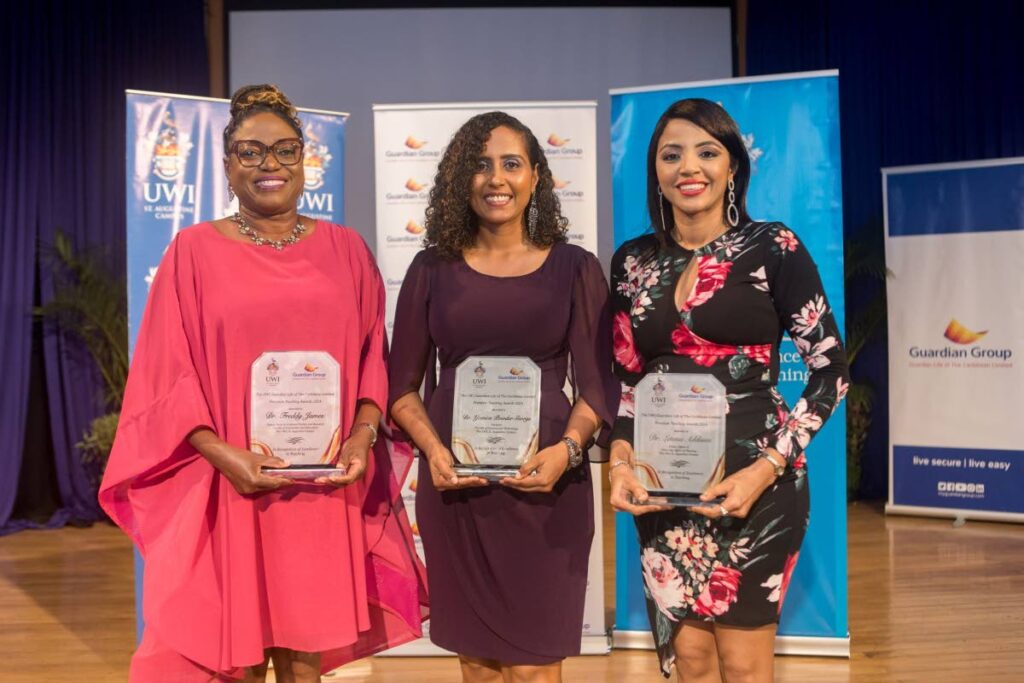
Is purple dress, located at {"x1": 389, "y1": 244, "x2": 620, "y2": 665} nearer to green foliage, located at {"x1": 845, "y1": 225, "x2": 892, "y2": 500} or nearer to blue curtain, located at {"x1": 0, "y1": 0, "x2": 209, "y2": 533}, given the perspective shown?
green foliage, located at {"x1": 845, "y1": 225, "x2": 892, "y2": 500}

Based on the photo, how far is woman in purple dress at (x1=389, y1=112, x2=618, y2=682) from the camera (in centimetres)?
236

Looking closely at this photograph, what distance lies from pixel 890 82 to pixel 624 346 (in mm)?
6431

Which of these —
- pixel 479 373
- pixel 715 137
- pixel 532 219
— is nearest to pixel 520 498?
pixel 479 373

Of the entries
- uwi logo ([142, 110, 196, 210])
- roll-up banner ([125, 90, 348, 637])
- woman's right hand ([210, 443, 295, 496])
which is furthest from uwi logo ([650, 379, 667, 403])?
uwi logo ([142, 110, 196, 210])

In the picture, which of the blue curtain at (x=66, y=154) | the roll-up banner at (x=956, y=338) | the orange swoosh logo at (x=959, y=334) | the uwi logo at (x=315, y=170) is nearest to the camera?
the uwi logo at (x=315, y=170)

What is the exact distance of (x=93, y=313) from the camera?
7309mm

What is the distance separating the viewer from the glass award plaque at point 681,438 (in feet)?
6.80

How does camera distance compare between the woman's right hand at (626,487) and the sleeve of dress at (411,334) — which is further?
the sleeve of dress at (411,334)

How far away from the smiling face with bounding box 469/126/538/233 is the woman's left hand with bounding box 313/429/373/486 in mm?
574

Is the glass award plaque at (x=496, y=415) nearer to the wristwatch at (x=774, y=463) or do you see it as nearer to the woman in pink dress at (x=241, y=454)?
the woman in pink dress at (x=241, y=454)

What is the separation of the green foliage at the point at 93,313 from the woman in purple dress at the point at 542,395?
5.46 metres

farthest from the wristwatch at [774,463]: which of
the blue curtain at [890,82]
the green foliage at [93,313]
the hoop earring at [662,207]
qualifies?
the green foliage at [93,313]

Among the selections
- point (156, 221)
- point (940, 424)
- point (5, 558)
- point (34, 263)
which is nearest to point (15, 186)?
point (34, 263)

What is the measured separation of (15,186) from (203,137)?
3818 millimetres
